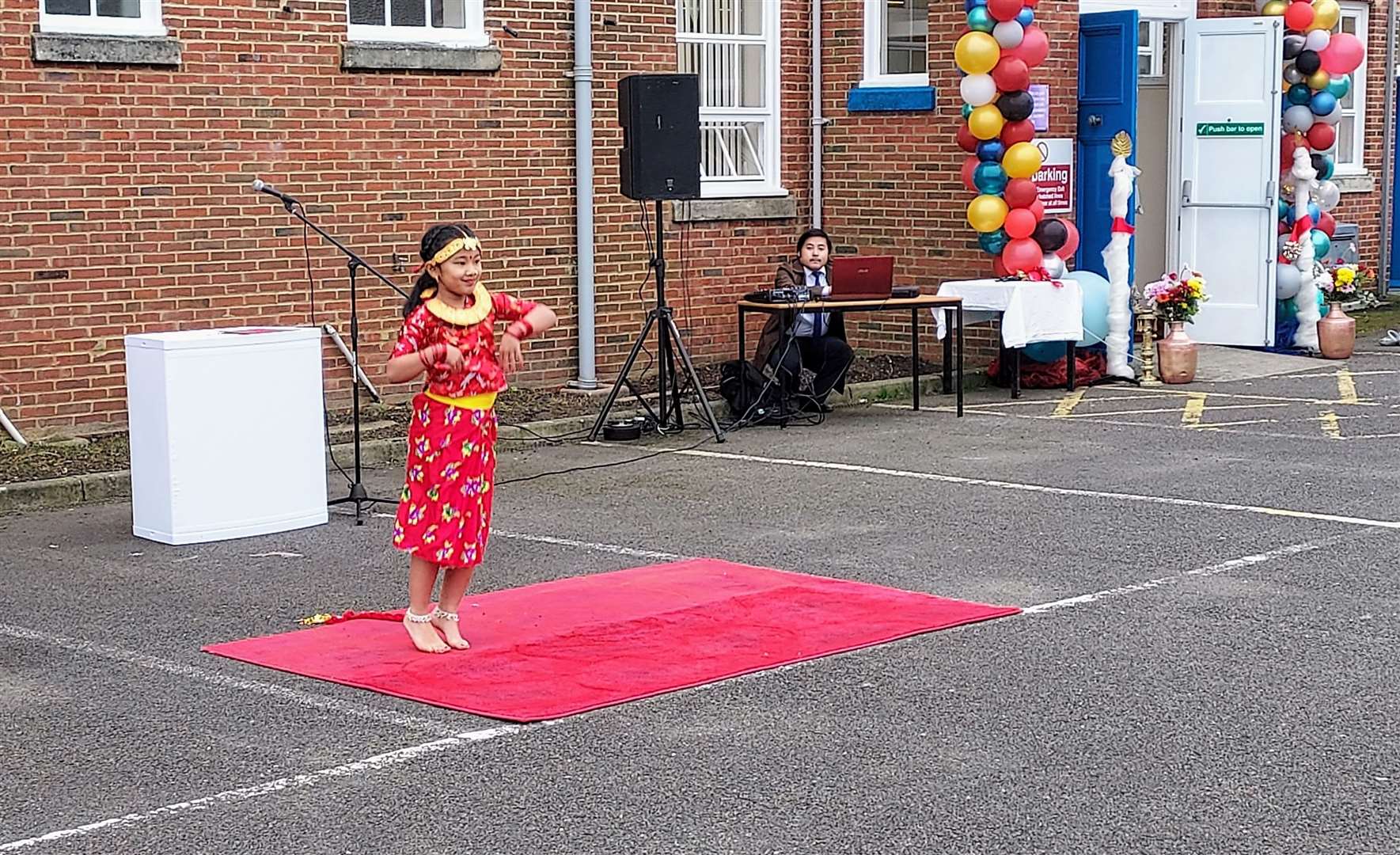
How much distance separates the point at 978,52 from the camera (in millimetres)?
13836

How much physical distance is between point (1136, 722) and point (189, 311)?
748 centimetres

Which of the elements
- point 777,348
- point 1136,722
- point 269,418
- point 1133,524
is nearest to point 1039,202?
point 777,348

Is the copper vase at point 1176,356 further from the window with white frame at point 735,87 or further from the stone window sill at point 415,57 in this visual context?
the stone window sill at point 415,57

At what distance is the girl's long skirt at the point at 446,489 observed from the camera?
689 cm

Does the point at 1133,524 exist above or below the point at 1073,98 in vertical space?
below

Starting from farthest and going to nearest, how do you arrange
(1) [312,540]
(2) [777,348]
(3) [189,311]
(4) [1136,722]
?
1. (2) [777,348]
2. (3) [189,311]
3. (1) [312,540]
4. (4) [1136,722]

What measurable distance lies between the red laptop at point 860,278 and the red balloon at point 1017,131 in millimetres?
1941

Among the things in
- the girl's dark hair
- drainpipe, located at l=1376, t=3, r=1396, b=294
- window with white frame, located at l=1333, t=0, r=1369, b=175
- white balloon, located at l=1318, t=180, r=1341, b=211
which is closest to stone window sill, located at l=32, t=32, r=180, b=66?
the girl's dark hair

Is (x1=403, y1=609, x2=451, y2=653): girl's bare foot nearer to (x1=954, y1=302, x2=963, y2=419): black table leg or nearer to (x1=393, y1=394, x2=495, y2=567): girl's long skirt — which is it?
(x1=393, y1=394, x2=495, y2=567): girl's long skirt

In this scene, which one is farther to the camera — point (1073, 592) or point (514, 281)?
point (514, 281)

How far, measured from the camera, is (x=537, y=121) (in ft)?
44.5

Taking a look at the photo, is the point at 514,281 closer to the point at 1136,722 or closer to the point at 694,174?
the point at 694,174

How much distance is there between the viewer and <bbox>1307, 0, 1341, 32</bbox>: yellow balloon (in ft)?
52.7

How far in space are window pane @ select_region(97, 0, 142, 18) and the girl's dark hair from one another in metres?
5.29
